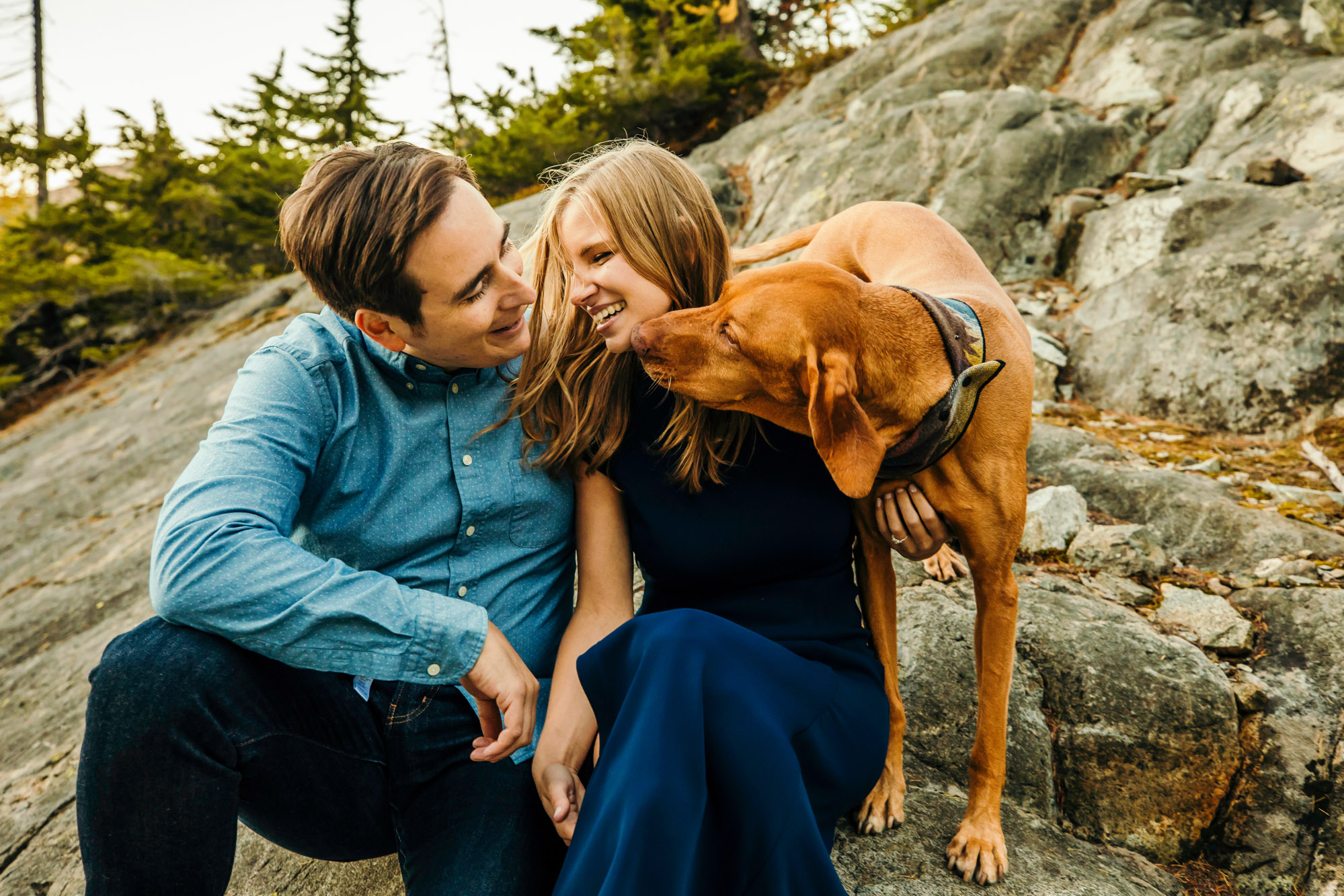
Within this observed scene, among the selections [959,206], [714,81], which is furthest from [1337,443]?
[714,81]

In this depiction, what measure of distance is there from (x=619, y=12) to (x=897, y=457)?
28.3ft

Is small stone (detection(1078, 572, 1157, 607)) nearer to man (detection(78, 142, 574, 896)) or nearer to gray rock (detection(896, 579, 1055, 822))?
gray rock (detection(896, 579, 1055, 822))

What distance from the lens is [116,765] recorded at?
1414 millimetres

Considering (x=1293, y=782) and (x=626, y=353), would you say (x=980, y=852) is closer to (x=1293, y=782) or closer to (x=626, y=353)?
(x=1293, y=782)

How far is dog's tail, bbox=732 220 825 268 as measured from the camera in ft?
10.7

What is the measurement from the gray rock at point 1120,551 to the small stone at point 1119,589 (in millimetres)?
58

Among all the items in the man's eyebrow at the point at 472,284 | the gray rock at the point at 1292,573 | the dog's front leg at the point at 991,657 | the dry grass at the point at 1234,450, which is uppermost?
the man's eyebrow at the point at 472,284

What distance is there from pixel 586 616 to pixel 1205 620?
7.35 ft

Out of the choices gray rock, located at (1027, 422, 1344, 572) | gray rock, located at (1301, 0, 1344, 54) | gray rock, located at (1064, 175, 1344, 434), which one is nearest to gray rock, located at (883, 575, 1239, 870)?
gray rock, located at (1027, 422, 1344, 572)

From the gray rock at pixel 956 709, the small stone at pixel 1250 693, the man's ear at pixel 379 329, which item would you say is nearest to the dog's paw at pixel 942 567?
the gray rock at pixel 956 709

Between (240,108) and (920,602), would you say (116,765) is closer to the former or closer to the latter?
(920,602)

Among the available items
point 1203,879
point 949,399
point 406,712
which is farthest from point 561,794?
point 1203,879

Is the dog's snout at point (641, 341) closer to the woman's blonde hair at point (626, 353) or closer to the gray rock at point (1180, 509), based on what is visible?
the woman's blonde hair at point (626, 353)

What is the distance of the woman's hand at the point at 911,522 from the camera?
2.14 m
